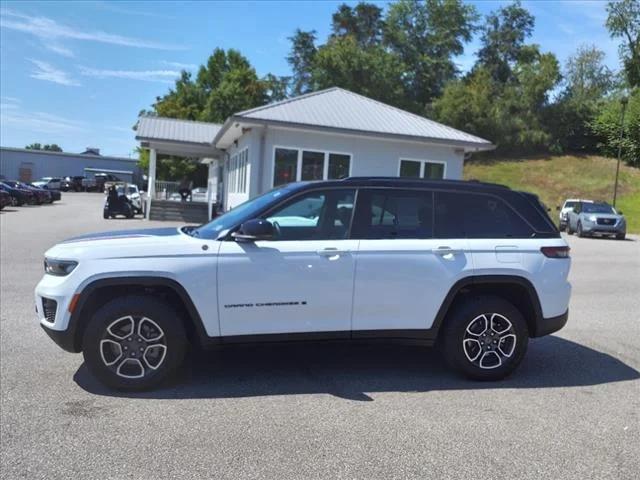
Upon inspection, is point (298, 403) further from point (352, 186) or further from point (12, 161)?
point (12, 161)

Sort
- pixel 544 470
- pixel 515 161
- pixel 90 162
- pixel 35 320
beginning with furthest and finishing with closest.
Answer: pixel 90 162 → pixel 515 161 → pixel 35 320 → pixel 544 470

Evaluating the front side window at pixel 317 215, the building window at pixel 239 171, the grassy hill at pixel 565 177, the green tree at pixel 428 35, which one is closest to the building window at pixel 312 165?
the building window at pixel 239 171

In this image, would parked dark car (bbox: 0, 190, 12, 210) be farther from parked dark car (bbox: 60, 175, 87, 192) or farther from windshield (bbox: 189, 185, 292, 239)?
parked dark car (bbox: 60, 175, 87, 192)

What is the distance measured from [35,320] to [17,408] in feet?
9.21

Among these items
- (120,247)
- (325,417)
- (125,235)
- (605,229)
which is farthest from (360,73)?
(325,417)

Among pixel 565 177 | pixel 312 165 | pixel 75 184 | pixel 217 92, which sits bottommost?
Result: pixel 75 184

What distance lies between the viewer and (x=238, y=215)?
5.20 metres

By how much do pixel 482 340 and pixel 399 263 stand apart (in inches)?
41.7

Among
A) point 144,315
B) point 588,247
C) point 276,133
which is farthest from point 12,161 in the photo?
point 144,315

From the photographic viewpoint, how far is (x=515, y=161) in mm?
53812

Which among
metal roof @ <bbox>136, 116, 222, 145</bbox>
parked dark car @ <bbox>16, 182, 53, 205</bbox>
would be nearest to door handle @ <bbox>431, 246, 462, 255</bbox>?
metal roof @ <bbox>136, 116, 222, 145</bbox>

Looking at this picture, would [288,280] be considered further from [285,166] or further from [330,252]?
[285,166]

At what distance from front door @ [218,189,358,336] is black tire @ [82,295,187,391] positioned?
420mm

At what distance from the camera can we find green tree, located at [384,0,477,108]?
220ft
